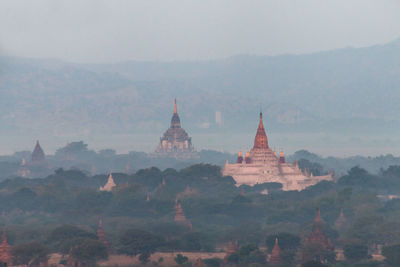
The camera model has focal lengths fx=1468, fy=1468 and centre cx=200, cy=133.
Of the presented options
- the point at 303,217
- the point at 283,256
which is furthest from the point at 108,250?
the point at 303,217

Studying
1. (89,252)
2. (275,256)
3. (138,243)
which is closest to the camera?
(89,252)

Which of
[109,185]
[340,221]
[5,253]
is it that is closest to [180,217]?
[340,221]

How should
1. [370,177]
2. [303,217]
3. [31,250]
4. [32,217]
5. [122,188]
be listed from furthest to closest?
1. [370,177]
2. [122,188]
3. [32,217]
4. [303,217]
5. [31,250]

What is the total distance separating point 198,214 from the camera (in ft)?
495

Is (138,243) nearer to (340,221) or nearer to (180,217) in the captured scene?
(180,217)

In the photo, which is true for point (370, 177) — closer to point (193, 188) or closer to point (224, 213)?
point (193, 188)

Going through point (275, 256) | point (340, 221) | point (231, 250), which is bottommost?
point (275, 256)

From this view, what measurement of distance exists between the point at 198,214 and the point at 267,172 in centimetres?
3270

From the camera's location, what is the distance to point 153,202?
517 ft

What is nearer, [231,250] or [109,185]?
[231,250]

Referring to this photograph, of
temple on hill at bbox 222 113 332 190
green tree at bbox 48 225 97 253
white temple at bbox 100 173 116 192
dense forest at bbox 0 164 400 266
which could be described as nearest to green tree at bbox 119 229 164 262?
dense forest at bbox 0 164 400 266

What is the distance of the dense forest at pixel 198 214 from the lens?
116m

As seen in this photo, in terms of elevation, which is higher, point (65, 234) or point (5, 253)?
point (65, 234)

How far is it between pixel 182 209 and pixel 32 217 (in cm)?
1642
